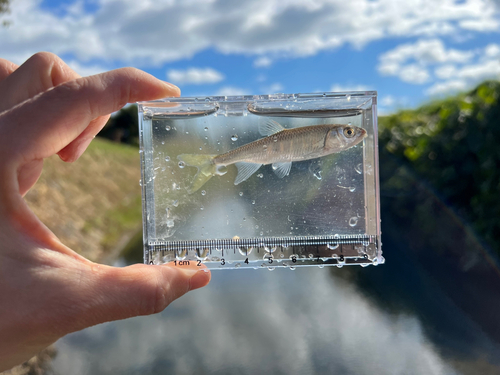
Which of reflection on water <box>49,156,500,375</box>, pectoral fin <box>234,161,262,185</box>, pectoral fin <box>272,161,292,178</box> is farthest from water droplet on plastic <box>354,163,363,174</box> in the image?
reflection on water <box>49,156,500,375</box>

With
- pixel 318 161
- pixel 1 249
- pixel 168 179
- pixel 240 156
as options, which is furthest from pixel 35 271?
pixel 318 161

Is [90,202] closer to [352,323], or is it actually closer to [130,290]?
[352,323]

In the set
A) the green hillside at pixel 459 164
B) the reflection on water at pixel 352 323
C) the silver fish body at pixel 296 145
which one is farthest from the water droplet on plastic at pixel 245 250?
the reflection on water at pixel 352 323

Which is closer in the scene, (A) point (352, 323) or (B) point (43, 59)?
(B) point (43, 59)

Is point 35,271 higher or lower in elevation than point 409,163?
lower

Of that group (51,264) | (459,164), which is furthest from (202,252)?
(459,164)

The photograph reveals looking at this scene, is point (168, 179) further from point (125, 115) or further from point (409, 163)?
point (125, 115)

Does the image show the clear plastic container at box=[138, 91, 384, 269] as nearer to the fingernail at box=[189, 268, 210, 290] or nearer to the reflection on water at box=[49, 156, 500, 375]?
the fingernail at box=[189, 268, 210, 290]
